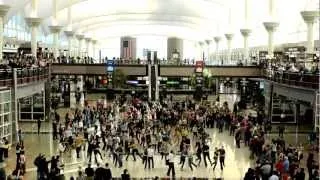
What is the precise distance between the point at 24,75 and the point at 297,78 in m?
16.6

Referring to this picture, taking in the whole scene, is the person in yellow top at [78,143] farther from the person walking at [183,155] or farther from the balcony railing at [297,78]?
the balcony railing at [297,78]

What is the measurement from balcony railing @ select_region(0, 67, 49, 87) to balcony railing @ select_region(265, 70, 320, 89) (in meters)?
16.1

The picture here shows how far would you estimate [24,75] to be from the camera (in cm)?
3634

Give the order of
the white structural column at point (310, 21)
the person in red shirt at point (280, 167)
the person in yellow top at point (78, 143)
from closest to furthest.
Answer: the person in red shirt at point (280, 167)
the person in yellow top at point (78, 143)
the white structural column at point (310, 21)

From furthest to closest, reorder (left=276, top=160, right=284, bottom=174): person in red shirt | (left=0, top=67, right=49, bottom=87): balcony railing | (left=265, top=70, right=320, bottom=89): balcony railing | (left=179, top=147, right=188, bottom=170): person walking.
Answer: (left=0, top=67, right=49, bottom=87): balcony railing, (left=265, top=70, right=320, bottom=89): balcony railing, (left=179, top=147, right=188, bottom=170): person walking, (left=276, top=160, right=284, bottom=174): person in red shirt

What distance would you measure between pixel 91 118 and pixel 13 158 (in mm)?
11927

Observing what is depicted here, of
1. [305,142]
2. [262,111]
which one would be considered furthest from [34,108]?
[305,142]

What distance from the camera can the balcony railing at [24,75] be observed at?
32031 millimetres

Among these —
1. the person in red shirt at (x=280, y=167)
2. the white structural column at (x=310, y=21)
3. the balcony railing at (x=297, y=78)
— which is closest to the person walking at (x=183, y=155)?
the person in red shirt at (x=280, y=167)

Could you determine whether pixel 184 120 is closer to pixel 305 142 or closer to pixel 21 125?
pixel 305 142

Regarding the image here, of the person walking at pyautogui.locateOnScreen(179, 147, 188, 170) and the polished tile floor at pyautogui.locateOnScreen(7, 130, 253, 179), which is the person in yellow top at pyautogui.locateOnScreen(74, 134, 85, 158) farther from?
the person walking at pyautogui.locateOnScreen(179, 147, 188, 170)

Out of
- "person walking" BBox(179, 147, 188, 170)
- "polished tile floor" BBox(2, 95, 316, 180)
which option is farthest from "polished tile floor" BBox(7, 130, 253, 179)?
"person walking" BBox(179, 147, 188, 170)

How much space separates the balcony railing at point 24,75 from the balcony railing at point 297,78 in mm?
16141

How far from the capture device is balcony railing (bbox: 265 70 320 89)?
29.0 m
